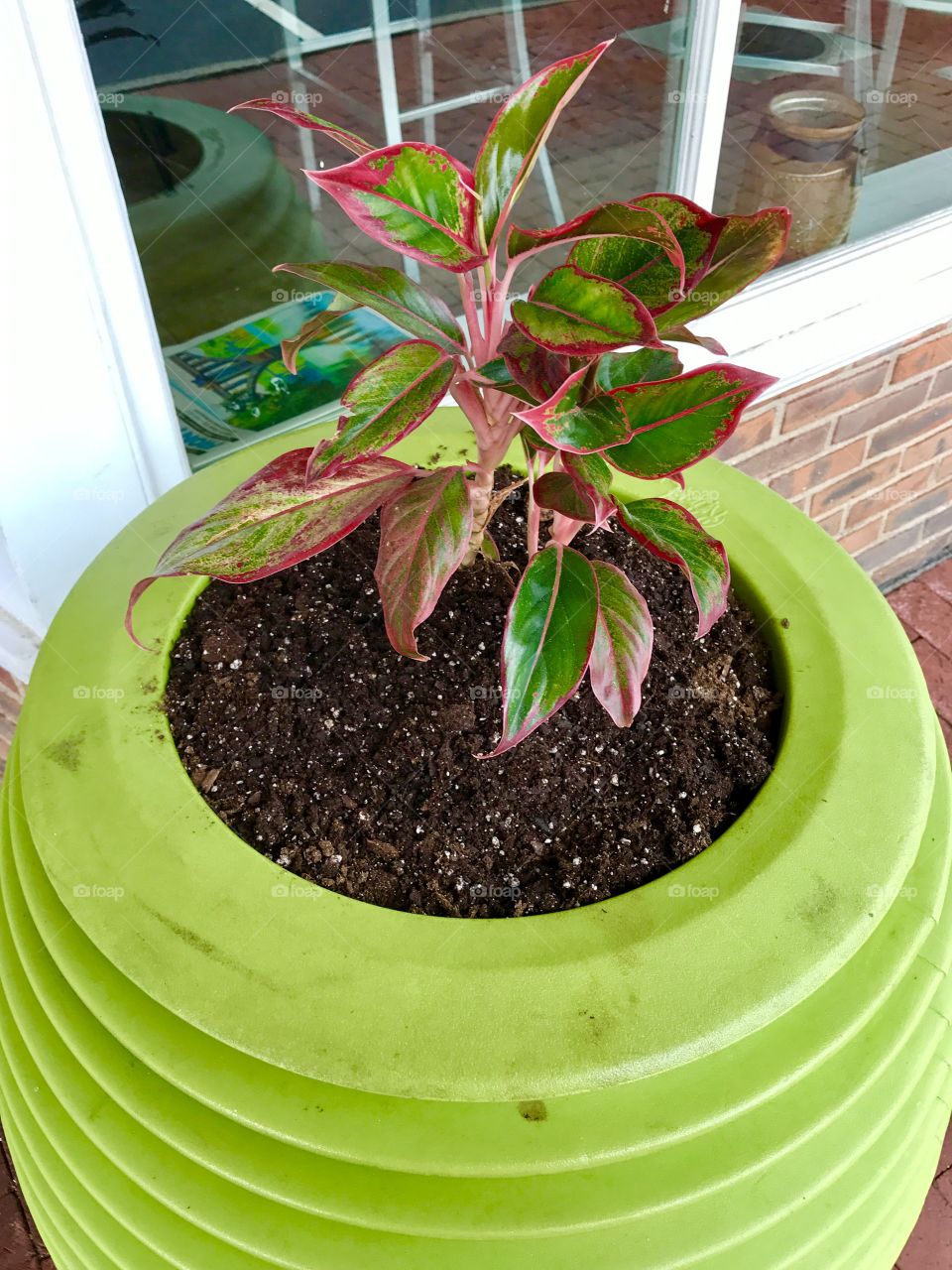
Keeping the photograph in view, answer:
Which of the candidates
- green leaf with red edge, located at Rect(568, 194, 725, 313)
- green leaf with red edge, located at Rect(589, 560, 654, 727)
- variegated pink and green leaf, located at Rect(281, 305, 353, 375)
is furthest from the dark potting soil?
green leaf with red edge, located at Rect(568, 194, 725, 313)

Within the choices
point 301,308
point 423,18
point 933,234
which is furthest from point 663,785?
point 423,18

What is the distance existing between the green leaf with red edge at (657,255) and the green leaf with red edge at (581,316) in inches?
1.1

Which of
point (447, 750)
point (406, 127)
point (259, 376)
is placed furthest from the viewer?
point (406, 127)

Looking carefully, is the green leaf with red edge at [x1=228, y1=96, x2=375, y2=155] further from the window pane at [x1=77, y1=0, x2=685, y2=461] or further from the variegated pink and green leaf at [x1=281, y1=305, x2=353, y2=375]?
the window pane at [x1=77, y1=0, x2=685, y2=461]

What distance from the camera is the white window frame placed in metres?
0.88

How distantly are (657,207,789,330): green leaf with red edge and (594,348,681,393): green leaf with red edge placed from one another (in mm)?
30

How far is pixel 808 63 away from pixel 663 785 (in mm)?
1411

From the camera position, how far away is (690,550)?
68 centimetres

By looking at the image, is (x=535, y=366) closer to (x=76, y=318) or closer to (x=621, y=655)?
(x=621, y=655)

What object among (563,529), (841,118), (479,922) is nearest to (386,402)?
(563,529)

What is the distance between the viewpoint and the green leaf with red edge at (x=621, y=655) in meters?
0.68

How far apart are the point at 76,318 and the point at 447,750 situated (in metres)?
0.57

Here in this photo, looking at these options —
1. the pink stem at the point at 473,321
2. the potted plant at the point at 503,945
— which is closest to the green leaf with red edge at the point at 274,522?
the potted plant at the point at 503,945

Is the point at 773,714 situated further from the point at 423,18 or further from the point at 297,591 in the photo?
the point at 423,18
